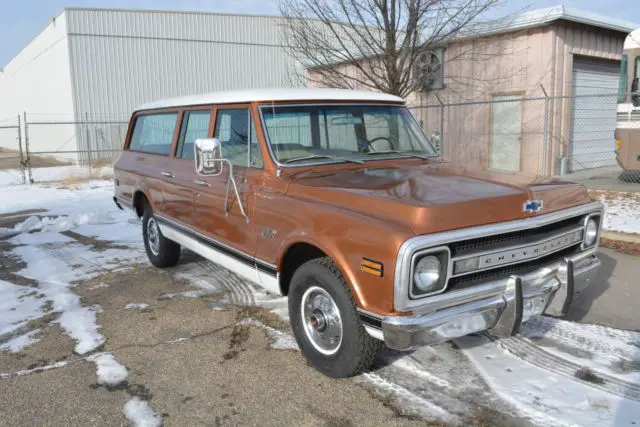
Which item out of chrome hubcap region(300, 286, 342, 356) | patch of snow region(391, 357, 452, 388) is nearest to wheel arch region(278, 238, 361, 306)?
chrome hubcap region(300, 286, 342, 356)

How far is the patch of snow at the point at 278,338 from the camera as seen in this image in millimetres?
4215

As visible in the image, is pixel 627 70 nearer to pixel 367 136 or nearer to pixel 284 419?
pixel 367 136

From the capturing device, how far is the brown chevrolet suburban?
3068 millimetres

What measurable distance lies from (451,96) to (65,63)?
16.9 m

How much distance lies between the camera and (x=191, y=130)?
212 inches

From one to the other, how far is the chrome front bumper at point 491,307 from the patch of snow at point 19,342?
2.99 m

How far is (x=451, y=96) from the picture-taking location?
558 inches

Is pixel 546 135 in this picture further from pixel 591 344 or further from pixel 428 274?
pixel 428 274

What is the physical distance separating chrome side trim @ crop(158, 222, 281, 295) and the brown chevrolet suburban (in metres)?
0.02

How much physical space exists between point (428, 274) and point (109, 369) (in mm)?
2384

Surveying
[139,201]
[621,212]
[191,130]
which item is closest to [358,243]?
[191,130]

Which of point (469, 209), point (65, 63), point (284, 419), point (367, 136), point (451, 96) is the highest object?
point (65, 63)

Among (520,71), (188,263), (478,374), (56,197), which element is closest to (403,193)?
(478,374)

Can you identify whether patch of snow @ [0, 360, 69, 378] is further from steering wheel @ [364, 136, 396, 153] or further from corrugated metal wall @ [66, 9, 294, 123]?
corrugated metal wall @ [66, 9, 294, 123]
